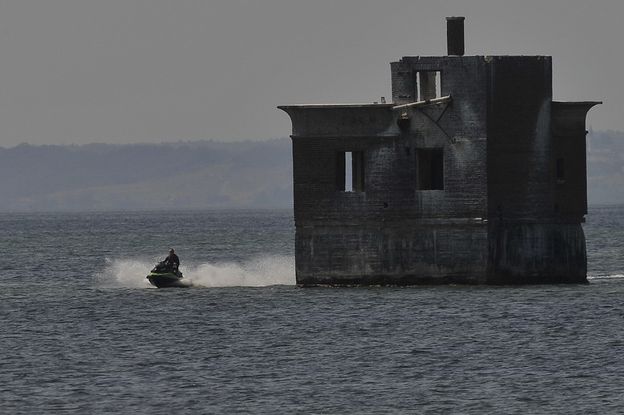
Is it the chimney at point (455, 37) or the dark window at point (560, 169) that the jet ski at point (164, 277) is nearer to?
the chimney at point (455, 37)

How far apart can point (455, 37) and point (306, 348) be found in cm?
1703

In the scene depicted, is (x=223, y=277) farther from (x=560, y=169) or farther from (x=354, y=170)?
(x=560, y=169)

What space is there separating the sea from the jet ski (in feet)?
2.01

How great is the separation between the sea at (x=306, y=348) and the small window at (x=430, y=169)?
3.55 meters

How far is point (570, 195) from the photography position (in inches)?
2359

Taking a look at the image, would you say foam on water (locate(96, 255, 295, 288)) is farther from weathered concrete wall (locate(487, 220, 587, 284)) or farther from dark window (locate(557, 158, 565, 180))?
dark window (locate(557, 158, 565, 180))

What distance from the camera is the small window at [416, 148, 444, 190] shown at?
5916 centimetres

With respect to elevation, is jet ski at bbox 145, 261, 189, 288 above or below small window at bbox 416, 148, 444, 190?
below

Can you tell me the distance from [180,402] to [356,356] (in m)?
8.12

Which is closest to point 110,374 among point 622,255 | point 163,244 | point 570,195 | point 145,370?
point 145,370

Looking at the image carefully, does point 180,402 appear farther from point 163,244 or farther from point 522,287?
point 163,244

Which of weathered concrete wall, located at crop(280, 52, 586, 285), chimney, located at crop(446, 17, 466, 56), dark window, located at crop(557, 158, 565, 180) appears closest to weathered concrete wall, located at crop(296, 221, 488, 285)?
weathered concrete wall, located at crop(280, 52, 586, 285)

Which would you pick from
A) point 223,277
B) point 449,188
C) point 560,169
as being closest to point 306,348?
point 449,188

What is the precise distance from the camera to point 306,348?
1879 inches
